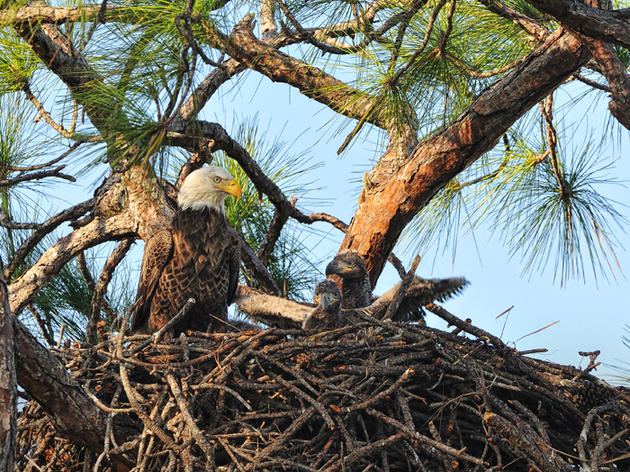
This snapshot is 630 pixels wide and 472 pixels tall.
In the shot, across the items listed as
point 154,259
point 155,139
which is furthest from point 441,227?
point 155,139

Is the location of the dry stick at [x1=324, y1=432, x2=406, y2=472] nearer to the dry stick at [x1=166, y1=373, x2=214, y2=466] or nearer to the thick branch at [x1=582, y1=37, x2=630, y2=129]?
the dry stick at [x1=166, y1=373, x2=214, y2=466]

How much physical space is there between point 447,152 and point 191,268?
1564mm

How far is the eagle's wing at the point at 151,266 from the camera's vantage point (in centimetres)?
490

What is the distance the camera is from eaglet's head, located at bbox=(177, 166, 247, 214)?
511 cm

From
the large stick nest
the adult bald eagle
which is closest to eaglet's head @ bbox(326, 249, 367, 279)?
the adult bald eagle

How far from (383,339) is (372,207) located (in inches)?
54.9

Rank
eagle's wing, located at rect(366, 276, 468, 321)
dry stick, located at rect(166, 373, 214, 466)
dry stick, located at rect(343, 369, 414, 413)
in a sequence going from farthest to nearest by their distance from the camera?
eagle's wing, located at rect(366, 276, 468, 321) → dry stick, located at rect(343, 369, 414, 413) → dry stick, located at rect(166, 373, 214, 466)

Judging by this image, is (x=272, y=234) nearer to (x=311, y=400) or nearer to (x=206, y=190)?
(x=206, y=190)

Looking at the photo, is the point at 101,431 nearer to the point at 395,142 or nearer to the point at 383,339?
the point at 383,339

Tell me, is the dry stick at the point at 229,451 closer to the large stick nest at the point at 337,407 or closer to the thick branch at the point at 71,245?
the large stick nest at the point at 337,407

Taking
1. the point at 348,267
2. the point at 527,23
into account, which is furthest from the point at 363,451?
the point at 527,23

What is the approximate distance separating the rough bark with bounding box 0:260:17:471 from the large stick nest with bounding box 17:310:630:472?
691 mm

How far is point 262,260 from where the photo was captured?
605 centimetres

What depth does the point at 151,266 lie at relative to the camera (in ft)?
16.1
